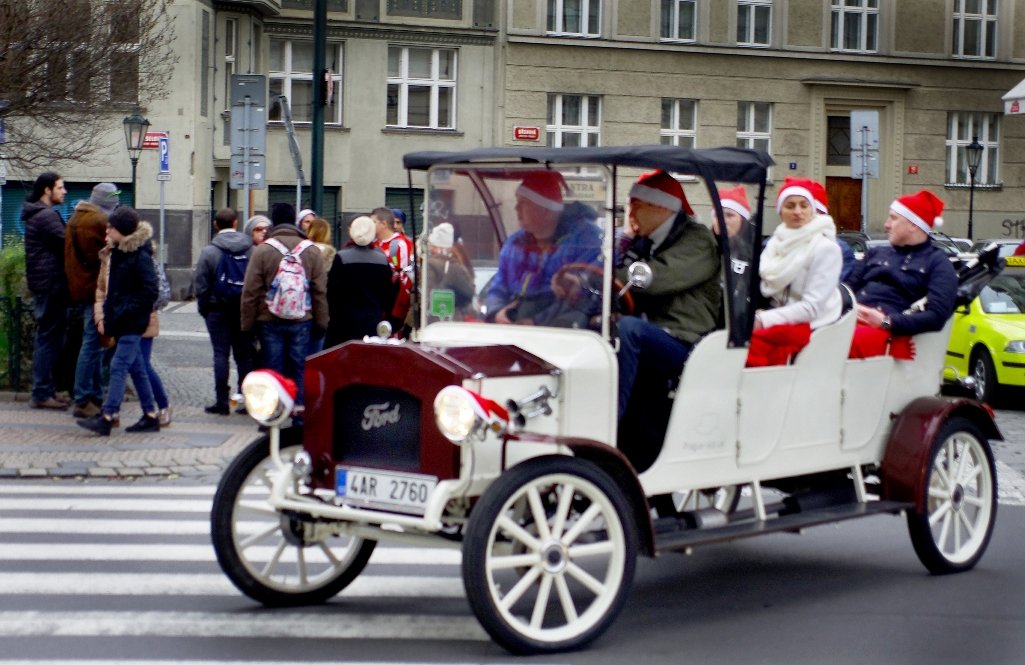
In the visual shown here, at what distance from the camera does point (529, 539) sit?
6.13 meters

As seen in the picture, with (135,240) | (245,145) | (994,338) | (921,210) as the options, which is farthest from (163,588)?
(994,338)

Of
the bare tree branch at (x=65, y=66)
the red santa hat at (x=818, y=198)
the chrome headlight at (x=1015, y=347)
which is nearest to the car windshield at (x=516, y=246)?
the red santa hat at (x=818, y=198)

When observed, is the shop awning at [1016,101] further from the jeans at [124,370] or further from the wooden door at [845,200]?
the jeans at [124,370]

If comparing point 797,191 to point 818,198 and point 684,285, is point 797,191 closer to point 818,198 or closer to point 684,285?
point 818,198

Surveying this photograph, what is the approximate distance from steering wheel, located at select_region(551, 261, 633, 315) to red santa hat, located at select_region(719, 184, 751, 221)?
58cm

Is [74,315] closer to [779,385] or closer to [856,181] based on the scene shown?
[779,385]

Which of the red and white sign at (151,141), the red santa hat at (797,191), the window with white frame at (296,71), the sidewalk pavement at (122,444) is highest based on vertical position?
the window with white frame at (296,71)

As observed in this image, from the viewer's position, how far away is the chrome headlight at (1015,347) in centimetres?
1725

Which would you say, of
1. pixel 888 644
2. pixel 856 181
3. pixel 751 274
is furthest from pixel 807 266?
pixel 856 181

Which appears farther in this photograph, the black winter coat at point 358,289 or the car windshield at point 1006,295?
the car windshield at point 1006,295

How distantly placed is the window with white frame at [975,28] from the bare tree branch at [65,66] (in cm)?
2797

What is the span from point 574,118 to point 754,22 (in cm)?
576

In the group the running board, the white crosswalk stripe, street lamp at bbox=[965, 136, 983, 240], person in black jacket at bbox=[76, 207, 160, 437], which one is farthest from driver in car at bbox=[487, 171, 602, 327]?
street lamp at bbox=[965, 136, 983, 240]

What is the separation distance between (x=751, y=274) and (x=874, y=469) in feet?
4.98
